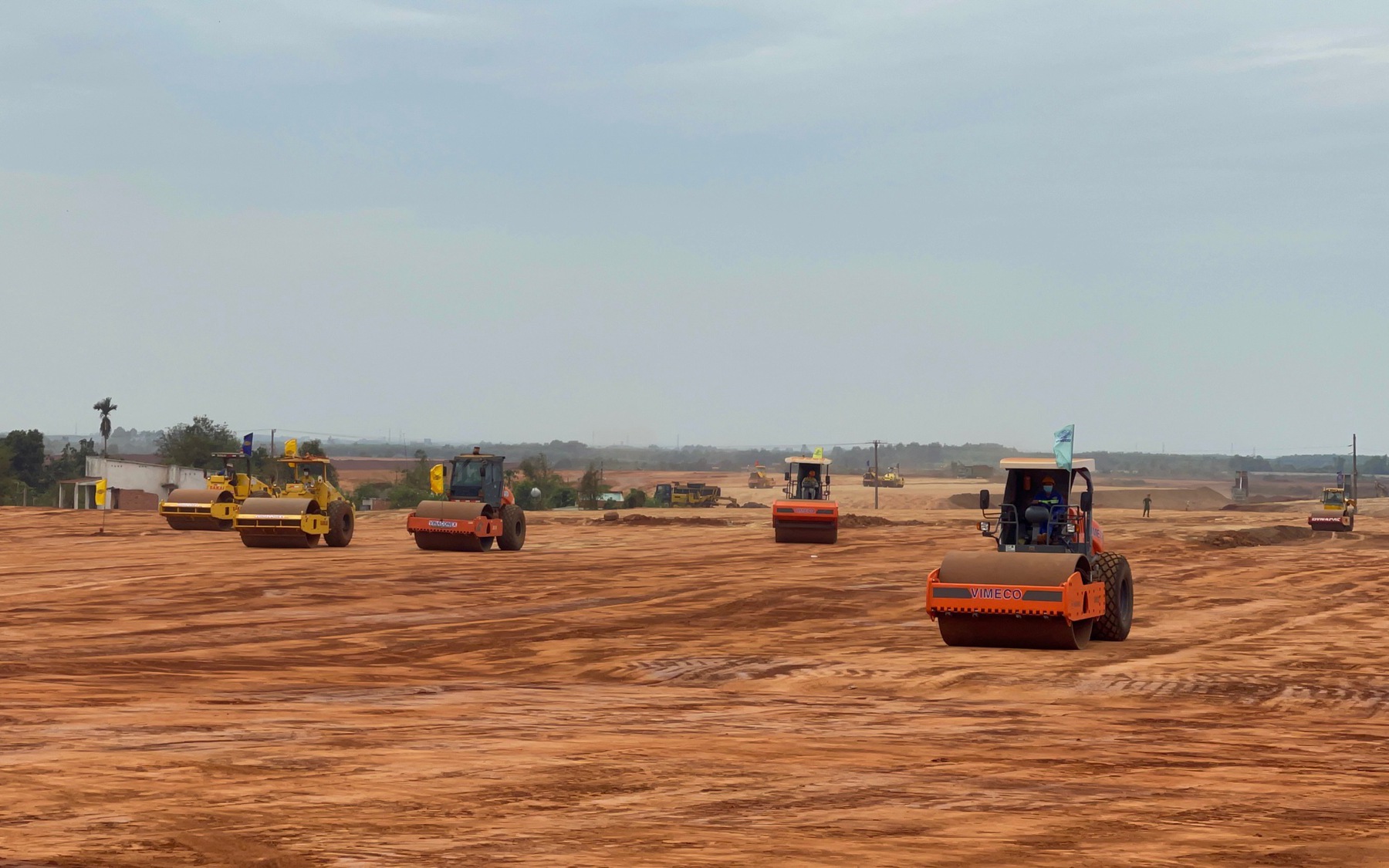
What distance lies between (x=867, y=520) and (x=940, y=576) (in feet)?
137

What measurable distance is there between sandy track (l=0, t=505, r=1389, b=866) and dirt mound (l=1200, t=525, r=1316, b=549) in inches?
752

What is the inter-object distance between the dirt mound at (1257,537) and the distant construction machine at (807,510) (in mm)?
12458

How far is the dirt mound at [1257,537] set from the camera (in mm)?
46094

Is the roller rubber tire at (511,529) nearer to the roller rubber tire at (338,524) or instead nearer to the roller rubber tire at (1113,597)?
the roller rubber tire at (338,524)

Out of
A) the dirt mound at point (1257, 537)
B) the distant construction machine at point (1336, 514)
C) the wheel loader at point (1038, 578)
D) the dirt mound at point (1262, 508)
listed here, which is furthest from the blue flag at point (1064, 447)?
the dirt mound at point (1262, 508)

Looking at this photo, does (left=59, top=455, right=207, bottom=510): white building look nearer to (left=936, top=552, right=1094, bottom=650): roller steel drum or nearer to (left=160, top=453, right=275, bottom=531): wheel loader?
(left=160, top=453, right=275, bottom=531): wheel loader

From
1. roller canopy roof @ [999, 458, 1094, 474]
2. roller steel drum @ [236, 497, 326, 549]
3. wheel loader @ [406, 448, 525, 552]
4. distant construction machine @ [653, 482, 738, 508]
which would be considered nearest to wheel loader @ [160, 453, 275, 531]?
roller steel drum @ [236, 497, 326, 549]

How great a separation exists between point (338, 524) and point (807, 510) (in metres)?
13.0

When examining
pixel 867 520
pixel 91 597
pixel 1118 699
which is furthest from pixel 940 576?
pixel 867 520

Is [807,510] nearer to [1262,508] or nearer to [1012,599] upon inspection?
[1012,599]

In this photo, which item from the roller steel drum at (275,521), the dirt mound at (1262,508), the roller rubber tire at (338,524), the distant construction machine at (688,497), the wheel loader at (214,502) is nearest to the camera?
the roller steel drum at (275,521)

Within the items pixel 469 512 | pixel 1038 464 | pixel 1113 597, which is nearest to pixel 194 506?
pixel 469 512

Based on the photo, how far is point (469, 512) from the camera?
36.2 meters

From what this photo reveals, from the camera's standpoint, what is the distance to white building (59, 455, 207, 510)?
69.4 metres
